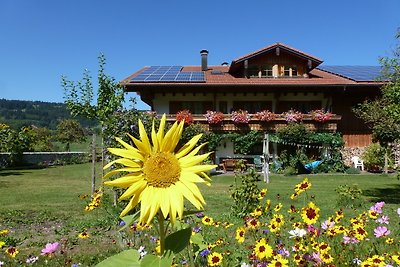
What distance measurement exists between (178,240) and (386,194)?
43.5 feet

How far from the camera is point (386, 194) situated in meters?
12.8

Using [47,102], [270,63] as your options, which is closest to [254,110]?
[270,63]

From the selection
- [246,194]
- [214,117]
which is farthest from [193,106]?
[246,194]

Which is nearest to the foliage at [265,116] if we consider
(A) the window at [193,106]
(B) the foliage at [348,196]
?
(A) the window at [193,106]

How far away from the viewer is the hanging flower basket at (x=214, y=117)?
2320 centimetres

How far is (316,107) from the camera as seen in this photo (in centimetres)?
2572

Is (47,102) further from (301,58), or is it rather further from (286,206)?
(286,206)

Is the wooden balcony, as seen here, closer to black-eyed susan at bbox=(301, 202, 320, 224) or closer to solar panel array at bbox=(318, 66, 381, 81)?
solar panel array at bbox=(318, 66, 381, 81)

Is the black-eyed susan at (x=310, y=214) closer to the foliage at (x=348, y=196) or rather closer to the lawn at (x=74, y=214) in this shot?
the lawn at (x=74, y=214)

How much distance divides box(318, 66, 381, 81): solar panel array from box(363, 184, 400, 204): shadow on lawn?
11181 millimetres

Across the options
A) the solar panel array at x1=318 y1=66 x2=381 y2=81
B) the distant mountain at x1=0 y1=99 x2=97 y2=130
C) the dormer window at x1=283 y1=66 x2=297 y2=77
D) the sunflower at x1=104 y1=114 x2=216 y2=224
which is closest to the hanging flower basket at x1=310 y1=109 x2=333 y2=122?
the solar panel array at x1=318 y1=66 x2=381 y2=81

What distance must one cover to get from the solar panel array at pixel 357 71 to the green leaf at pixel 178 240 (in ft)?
81.8

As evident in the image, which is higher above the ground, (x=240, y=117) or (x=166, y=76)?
(x=166, y=76)

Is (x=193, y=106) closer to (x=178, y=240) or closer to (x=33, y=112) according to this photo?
(x=178, y=240)
